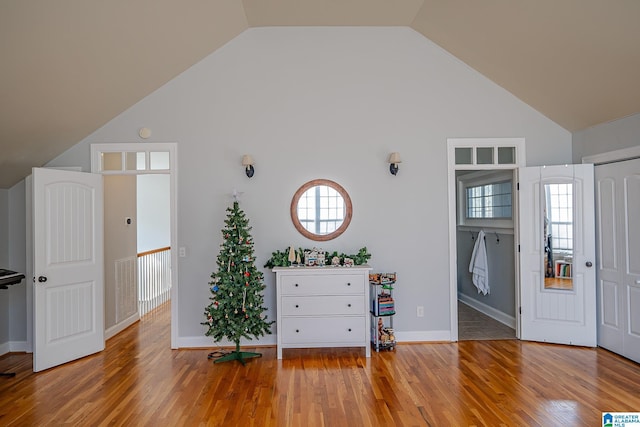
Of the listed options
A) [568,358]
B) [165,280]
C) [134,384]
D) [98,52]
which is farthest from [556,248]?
[165,280]

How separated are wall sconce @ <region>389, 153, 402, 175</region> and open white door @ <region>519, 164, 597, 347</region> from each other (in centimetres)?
153

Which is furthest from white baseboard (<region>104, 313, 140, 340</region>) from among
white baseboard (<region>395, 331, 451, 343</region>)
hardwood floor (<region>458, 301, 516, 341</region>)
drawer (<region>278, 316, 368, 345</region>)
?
hardwood floor (<region>458, 301, 516, 341</region>)

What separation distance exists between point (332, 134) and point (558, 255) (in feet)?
9.94

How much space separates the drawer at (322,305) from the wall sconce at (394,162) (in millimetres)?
1564

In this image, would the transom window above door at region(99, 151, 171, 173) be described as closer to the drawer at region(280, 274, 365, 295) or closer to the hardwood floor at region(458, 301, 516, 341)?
the drawer at region(280, 274, 365, 295)

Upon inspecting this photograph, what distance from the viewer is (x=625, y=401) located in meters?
3.35

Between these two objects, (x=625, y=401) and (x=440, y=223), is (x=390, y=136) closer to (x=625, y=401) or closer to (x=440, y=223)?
(x=440, y=223)

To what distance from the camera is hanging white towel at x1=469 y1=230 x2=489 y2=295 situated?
6.27 metres

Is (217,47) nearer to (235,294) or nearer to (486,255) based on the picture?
(235,294)

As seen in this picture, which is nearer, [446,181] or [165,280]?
[446,181]

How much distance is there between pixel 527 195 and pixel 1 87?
543 cm

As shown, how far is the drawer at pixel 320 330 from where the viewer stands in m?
4.60

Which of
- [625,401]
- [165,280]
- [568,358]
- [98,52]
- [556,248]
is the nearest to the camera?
[625,401]

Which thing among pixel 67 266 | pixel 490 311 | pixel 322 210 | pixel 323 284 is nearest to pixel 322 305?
pixel 323 284
